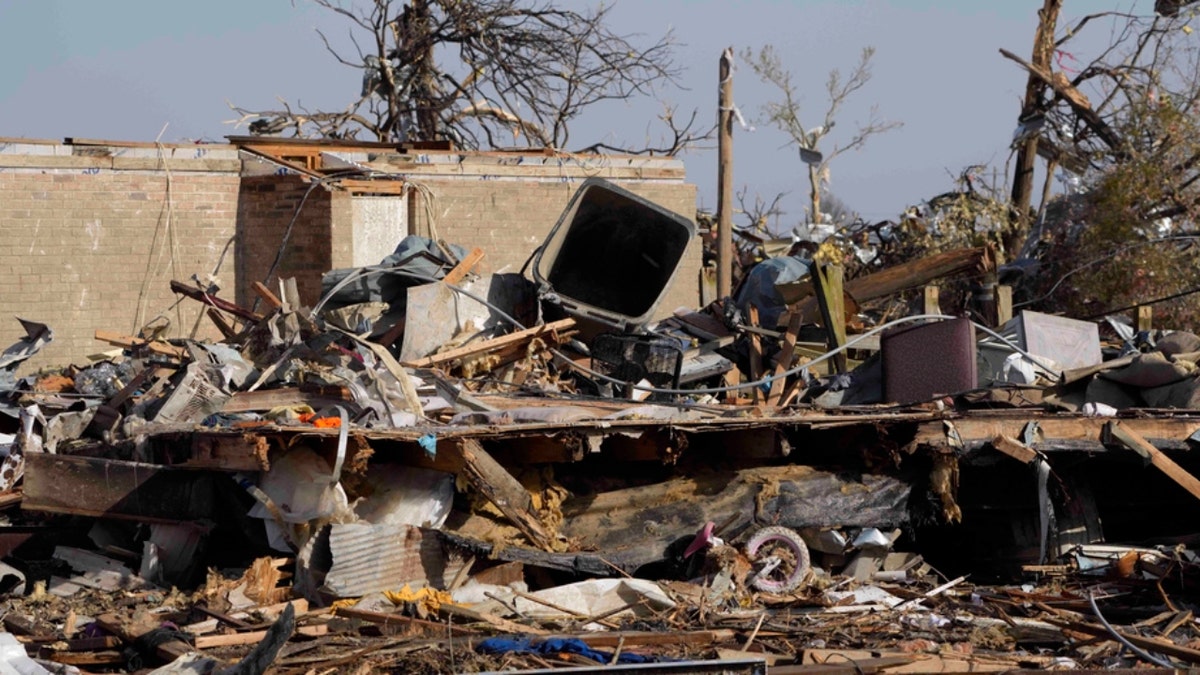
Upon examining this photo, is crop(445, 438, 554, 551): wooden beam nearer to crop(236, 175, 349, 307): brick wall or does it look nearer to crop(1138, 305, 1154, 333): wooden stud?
crop(236, 175, 349, 307): brick wall

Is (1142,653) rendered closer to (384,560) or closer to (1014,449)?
(1014,449)

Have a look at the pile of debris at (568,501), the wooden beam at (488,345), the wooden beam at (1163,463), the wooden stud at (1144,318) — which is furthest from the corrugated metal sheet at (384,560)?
the wooden stud at (1144,318)

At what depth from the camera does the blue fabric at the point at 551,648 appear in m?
6.46

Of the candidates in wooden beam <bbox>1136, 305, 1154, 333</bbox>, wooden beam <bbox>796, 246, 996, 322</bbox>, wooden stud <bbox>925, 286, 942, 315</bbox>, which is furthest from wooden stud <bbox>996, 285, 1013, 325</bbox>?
wooden beam <bbox>1136, 305, 1154, 333</bbox>

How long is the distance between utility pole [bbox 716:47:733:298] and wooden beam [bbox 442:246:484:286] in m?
4.10

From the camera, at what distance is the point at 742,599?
795 centimetres

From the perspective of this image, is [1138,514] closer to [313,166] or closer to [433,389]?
[433,389]

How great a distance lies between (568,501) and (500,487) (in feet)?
2.55

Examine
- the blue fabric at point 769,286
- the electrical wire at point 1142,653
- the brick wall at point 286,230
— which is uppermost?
the brick wall at point 286,230

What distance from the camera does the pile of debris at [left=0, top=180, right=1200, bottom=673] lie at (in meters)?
7.03

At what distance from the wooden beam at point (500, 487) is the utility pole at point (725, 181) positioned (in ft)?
24.1

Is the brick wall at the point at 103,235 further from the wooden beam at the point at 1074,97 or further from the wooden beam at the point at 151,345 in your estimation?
the wooden beam at the point at 1074,97

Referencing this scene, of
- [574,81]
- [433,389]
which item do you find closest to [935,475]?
[433,389]

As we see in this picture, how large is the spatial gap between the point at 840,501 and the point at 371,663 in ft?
11.8
